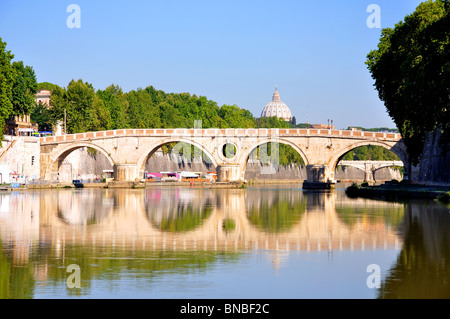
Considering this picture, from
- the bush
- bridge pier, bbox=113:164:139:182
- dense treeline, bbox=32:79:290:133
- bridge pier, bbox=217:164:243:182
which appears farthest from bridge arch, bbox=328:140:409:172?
the bush

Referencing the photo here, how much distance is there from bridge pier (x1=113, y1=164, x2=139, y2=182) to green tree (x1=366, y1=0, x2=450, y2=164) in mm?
32426

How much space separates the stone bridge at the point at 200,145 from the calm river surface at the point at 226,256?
1779 inches

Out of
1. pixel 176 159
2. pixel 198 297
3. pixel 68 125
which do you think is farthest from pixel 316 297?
pixel 176 159

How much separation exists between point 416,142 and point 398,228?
3503 centimetres

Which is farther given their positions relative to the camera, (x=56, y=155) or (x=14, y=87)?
(x=56, y=155)

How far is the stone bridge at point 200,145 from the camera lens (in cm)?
7612

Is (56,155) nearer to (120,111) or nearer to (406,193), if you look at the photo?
(120,111)

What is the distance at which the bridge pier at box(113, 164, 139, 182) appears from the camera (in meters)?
78.2

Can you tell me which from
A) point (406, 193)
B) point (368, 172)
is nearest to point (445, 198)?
point (406, 193)

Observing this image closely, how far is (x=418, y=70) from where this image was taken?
3644 centimetres

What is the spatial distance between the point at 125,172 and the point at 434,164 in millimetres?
36856

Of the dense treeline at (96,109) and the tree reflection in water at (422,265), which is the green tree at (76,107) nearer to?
the dense treeline at (96,109)

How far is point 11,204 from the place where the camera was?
39906 mm

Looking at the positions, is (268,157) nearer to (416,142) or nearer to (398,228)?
(416,142)
